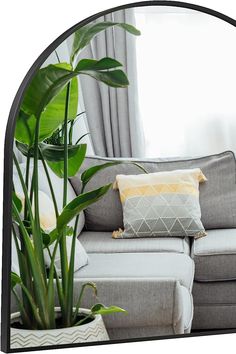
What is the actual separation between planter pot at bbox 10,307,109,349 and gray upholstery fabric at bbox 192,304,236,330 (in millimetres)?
272

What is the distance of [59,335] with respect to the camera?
234 centimetres

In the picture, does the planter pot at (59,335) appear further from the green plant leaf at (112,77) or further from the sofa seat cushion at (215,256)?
the green plant leaf at (112,77)

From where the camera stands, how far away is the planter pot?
7.61 ft

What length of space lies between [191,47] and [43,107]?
491 mm

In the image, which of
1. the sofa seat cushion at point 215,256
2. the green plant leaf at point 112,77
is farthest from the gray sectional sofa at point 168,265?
the green plant leaf at point 112,77

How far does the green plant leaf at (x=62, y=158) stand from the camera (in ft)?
7.77

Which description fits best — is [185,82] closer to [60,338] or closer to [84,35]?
[84,35]

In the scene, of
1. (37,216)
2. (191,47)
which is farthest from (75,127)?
(191,47)

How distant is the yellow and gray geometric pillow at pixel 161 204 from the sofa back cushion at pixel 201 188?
0.06 feet

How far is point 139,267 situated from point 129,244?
0.24 ft

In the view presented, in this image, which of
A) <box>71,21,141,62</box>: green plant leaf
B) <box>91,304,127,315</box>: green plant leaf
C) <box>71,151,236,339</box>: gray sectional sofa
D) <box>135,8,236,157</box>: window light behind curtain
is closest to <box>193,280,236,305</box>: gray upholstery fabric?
<box>71,151,236,339</box>: gray sectional sofa

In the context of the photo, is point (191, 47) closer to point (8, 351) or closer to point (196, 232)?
point (196, 232)

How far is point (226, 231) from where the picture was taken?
8.27ft

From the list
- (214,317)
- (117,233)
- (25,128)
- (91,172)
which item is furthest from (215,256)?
(25,128)
